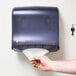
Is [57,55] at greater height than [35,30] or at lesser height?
lesser

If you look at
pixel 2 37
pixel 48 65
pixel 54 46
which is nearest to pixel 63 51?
pixel 54 46

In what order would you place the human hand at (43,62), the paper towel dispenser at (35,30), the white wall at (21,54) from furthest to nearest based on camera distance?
the white wall at (21,54), the paper towel dispenser at (35,30), the human hand at (43,62)

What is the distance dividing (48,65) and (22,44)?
0.21m

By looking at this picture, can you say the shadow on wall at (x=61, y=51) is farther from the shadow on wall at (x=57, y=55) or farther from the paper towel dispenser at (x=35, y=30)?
the paper towel dispenser at (x=35, y=30)

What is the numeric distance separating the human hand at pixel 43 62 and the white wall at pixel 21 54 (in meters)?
0.16

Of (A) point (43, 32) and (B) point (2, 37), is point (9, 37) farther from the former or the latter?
(A) point (43, 32)

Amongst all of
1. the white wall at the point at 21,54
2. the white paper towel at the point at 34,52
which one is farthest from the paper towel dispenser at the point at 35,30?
the white wall at the point at 21,54

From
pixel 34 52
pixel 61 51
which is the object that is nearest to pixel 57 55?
pixel 61 51

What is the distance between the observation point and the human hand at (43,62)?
104cm

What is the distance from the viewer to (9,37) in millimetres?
1250

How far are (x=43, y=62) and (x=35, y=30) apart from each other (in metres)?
0.20

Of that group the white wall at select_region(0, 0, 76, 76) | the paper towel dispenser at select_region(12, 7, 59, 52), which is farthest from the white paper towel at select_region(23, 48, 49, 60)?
the white wall at select_region(0, 0, 76, 76)

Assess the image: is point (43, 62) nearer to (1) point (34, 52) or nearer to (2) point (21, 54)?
(1) point (34, 52)

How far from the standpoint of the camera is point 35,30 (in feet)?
3.75
